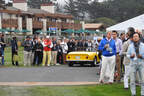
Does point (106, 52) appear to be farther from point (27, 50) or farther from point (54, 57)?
point (54, 57)

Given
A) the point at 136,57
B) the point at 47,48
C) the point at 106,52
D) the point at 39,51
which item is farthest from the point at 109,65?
the point at 39,51

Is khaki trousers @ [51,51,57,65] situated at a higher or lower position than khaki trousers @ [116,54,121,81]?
lower

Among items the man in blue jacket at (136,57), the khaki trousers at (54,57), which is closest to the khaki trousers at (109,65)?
the man in blue jacket at (136,57)

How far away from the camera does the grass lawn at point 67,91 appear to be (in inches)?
448

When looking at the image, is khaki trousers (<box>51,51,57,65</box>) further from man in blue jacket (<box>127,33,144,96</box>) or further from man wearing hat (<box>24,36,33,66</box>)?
man in blue jacket (<box>127,33,144,96</box>)

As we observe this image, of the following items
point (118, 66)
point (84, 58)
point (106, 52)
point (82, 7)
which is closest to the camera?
point (106, 52)

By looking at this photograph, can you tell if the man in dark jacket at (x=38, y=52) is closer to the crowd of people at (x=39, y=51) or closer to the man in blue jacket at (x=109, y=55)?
the crowd of people at (x=39, y=51)

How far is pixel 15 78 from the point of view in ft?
52.5

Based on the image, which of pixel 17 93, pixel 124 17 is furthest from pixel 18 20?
pixel 17 93

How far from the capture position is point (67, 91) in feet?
39.3

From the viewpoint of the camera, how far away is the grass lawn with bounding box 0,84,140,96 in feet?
37.3

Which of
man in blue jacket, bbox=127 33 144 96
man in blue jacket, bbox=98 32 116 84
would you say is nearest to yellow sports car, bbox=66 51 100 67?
man in blue jacket, bbox=98 32 116 84

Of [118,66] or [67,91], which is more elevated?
[118,66]

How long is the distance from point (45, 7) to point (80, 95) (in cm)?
7816
